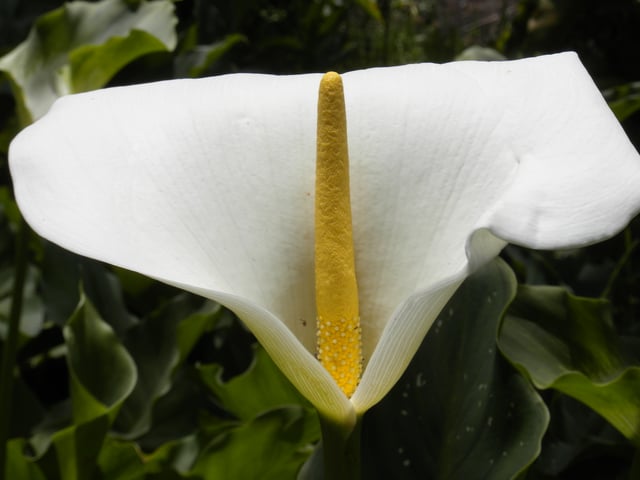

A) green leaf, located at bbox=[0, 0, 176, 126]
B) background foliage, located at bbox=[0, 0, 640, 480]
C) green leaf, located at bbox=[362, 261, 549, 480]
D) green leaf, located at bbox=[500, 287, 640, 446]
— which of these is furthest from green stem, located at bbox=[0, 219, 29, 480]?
green leaf, located at bbox=[500, 287, 640, 446]

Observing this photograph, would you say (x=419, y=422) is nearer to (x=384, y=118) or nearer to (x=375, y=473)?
(x=375, y=473)

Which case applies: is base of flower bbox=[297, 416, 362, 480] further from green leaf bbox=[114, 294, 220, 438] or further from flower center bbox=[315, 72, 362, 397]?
green leaf bbox=[114, 294, 220, 438]

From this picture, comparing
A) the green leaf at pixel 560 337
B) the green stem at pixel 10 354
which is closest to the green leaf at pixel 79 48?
the green stem at pixel 10 354

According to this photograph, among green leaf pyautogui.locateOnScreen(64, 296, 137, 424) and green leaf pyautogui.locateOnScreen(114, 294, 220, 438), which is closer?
green leaf pyautogui.locateOnScreen(64, 296, 137, 424)

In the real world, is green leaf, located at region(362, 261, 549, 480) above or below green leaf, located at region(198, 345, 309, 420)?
above

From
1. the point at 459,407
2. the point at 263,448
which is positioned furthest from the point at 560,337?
the point at 263,448

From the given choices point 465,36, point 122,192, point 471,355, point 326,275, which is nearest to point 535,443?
point 471,355

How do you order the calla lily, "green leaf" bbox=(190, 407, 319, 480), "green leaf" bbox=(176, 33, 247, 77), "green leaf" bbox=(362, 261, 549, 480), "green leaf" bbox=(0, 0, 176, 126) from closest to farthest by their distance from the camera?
the calla lily → "green leaf" bbox=(362, 261, 549, 480) → "green leaf" bbox=(190, 407, 319, 480) → "green leaf" bbox=(0, 0, 176, 126) → "green leaf" bbox=(176, 33, 247, 77)

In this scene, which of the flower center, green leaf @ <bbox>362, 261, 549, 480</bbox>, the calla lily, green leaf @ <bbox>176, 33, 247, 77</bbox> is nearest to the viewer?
the calla lily
